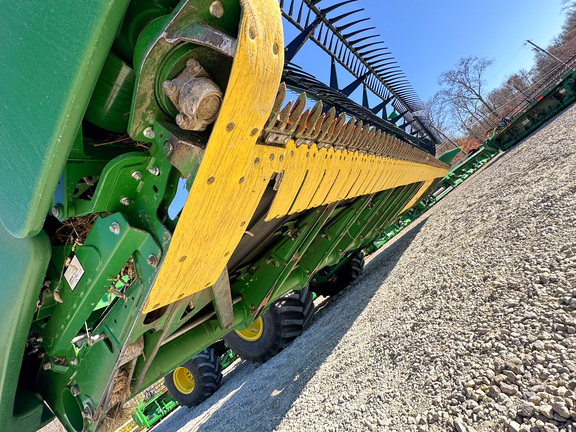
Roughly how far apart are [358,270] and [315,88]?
170 inches

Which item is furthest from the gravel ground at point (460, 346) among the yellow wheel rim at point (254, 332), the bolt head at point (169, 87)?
the bolt head at point (169, 87)

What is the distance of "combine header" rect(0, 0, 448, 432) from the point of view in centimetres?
95

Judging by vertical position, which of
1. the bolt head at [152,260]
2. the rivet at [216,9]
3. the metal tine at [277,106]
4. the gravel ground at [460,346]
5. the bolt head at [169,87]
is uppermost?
the rivet at [216,9]

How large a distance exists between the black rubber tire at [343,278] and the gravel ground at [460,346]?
2426mm

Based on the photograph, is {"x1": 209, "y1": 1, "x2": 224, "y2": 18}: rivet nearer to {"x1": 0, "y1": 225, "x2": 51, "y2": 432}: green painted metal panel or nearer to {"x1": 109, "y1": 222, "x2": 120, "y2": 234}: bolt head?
{"x1": 109, "y1": 222, "x2": 120, "y2": 234}: bolt head

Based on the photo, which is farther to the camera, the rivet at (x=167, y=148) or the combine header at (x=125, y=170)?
the rivet at (x=167, y=148)

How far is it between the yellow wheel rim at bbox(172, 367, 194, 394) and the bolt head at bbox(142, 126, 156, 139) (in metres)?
5.26

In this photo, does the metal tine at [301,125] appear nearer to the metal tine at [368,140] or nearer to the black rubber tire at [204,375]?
the metal tine at [368,140]

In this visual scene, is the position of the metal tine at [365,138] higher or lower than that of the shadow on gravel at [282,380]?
higher

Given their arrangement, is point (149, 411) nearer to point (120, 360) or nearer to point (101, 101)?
point (120, 360)

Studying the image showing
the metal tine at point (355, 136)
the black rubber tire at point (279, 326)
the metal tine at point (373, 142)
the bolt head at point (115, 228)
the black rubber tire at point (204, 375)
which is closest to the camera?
the bolt head at point (115, 228)

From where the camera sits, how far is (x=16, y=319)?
1363 millimetres

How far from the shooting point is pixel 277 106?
4.18 feet

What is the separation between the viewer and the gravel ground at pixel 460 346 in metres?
1.47
